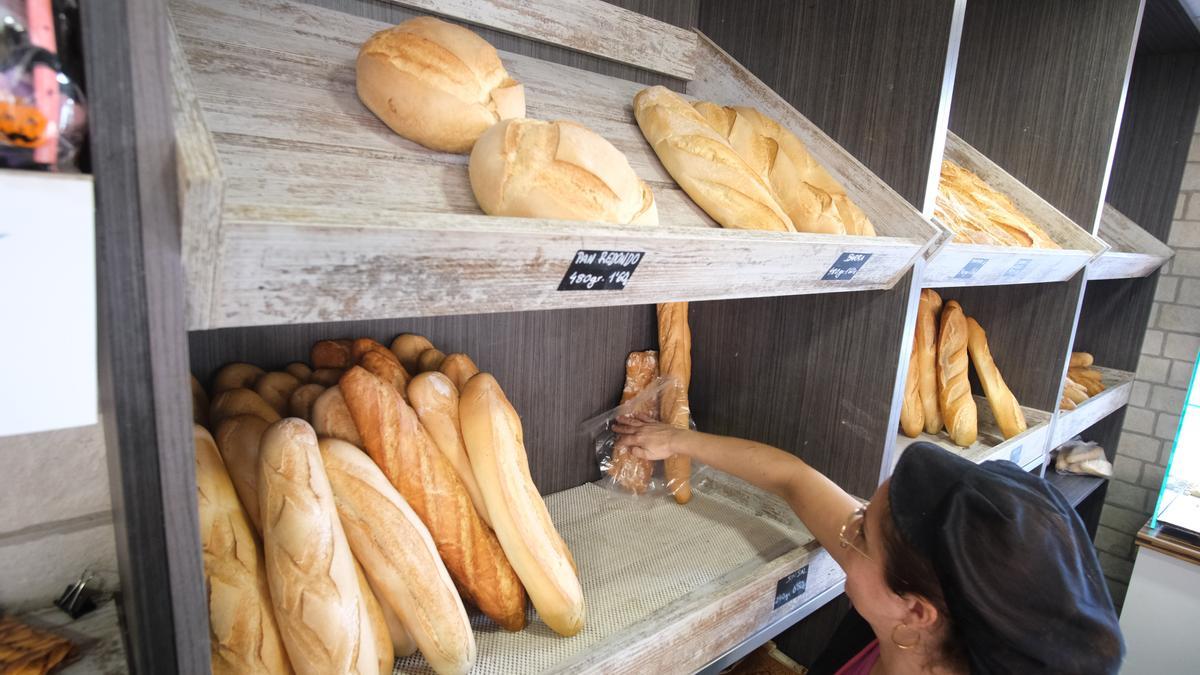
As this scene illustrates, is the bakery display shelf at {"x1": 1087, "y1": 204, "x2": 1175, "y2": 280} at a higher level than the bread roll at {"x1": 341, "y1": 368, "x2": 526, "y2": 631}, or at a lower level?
higher

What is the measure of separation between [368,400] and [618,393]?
0.79 m

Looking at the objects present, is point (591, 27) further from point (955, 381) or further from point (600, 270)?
point (955, 381)

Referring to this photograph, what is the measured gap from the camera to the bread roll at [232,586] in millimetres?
671

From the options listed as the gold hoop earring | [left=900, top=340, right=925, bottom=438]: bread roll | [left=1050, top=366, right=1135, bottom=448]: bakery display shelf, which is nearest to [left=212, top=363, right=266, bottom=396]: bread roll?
the gold hoop earring

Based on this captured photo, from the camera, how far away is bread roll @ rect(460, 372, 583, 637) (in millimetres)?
909

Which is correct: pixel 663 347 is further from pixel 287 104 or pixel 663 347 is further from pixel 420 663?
pixel 287 104

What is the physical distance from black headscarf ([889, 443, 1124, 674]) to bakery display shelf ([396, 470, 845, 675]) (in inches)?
14.5

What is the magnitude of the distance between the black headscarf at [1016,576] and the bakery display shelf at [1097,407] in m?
1.53

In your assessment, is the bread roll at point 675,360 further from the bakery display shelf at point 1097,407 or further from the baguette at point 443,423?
the bakery display shelf at point 1097,407

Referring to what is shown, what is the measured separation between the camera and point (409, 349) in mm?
1077

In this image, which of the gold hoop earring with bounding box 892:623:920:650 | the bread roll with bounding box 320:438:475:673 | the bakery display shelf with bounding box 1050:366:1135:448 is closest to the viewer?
the bread roll with bounding box 320:438:475:673

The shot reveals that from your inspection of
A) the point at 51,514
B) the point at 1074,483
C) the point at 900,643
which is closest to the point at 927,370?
the point at 900,643

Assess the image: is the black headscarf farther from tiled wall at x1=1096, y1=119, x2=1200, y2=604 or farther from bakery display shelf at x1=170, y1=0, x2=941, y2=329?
tiled wall at x1=1096, y1=119, x2=1200, y2=604

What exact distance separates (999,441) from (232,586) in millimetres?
1917
